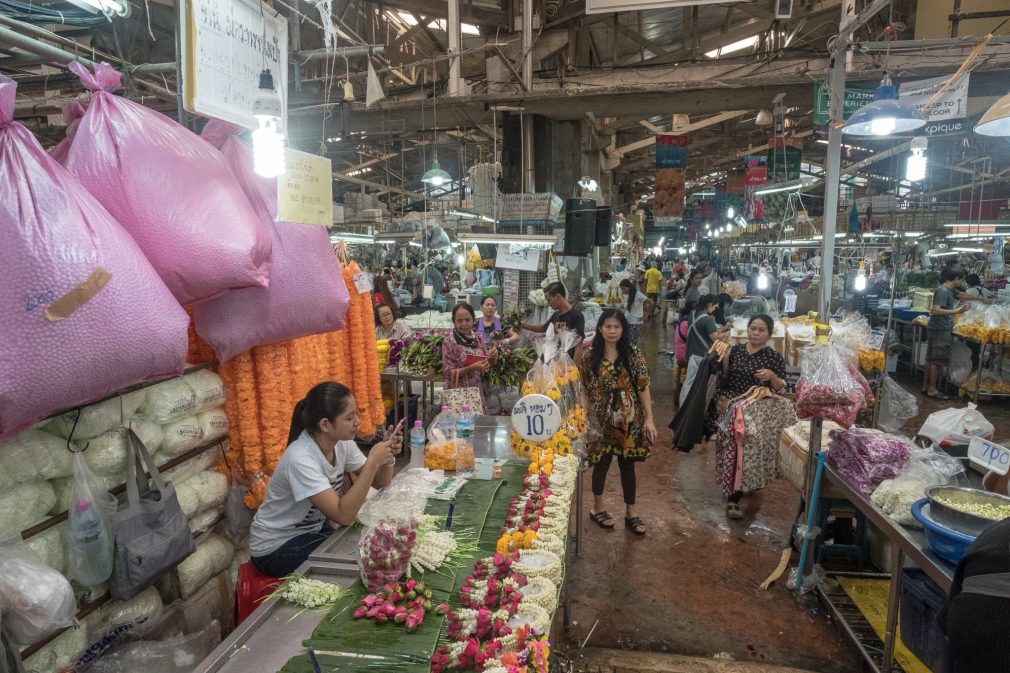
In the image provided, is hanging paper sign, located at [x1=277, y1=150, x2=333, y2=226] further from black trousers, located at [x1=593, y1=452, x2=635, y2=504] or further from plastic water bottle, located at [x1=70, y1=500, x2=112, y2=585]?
black trousers, located at [x1=593, y1=452, x2=635, y2=504]

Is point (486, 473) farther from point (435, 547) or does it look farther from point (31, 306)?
point (31, 306)

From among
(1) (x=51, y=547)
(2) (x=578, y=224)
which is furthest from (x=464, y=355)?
(2) (x=578, y=224)

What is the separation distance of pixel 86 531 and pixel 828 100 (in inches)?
290

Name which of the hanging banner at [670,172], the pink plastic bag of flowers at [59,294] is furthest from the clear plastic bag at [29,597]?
the hanging banner at [670,172]

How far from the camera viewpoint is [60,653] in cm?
233

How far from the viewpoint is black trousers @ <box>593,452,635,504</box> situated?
4.57 m

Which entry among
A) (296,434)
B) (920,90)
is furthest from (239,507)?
(920,90)

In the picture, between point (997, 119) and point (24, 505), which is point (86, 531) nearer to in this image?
point (24, 505)

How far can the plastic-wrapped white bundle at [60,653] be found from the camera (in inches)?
87.8

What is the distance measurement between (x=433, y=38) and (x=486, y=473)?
8264mm

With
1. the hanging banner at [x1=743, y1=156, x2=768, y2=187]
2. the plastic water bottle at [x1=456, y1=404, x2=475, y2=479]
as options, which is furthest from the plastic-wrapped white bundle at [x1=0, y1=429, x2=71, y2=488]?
the hanging banner at [x1=743, y1=156, x2=768, y2=187]

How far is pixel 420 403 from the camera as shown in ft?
21.7

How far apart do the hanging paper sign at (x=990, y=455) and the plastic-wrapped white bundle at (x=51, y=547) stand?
4.07m

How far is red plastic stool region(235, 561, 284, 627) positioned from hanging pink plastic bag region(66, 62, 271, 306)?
1390 mm
